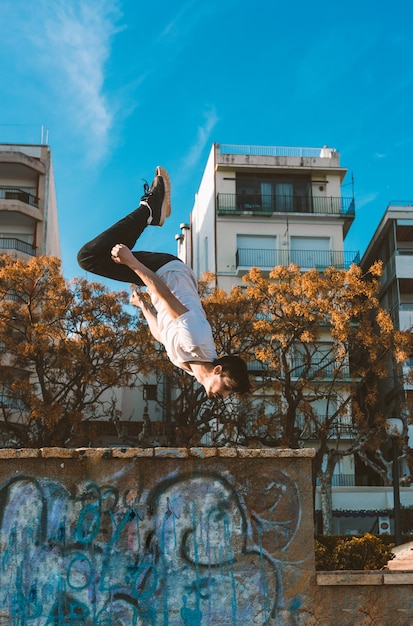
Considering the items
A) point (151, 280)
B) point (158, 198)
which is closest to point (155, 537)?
point (151, 280)

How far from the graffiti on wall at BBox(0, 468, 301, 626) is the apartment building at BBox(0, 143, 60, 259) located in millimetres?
38670

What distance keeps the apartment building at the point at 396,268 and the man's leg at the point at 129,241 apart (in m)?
36.3

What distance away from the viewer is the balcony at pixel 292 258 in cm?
4709

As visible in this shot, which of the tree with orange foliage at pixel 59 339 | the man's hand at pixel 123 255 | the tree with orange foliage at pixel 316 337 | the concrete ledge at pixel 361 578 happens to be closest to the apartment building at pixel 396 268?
the tree with orange foliage at pixel 316 337

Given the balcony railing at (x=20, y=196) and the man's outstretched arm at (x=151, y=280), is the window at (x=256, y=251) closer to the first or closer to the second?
the balcony railing at (x=20, y=196)

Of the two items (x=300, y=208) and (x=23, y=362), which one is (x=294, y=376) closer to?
(x=300, y=208)

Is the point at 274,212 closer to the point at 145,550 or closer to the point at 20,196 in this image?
the point at 20,196

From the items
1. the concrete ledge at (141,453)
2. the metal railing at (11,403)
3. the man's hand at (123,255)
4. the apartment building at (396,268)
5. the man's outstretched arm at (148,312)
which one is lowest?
the concrete ledge at (141,453)

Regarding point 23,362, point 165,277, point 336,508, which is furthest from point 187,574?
point 336,508

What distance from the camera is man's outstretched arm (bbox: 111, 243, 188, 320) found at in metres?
7.80

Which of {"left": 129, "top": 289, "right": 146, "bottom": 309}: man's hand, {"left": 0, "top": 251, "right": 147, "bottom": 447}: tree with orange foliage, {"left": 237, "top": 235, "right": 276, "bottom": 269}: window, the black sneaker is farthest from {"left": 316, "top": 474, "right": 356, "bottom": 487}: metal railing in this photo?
the black sneaker

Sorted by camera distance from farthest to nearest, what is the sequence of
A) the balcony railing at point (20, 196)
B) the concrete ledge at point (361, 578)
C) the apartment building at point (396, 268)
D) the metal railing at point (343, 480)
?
the balcony railing at point (20, 196) → the apartment building at point (396, 268) → the metal railing at point (343, 480) → the concrete ledge at point (361, 578)

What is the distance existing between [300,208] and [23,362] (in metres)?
23.0

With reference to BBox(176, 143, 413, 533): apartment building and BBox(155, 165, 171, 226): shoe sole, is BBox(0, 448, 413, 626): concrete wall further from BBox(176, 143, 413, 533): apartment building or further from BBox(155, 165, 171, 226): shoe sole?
BBox(176, 143, 413, 533): apartment building
